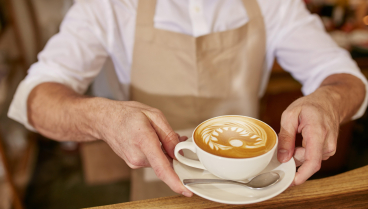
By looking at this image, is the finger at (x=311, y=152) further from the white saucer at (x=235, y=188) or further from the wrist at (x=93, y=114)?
the wrist at (x=93, y=114)

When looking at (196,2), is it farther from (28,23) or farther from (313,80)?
(28,23)

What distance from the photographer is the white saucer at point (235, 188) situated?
1.94ft

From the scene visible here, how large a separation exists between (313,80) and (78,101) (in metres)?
0.98

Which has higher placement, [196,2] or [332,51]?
[196,2]

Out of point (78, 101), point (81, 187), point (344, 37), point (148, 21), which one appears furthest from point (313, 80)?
point (81, 187)

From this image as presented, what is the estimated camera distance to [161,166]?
0.63 metres

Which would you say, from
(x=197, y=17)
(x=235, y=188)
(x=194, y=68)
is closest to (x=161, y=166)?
(x=235, y=188)

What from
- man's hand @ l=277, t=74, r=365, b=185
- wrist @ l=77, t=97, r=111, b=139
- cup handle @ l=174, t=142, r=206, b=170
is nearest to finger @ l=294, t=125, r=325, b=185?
man's hand @ l=277, t=74, r=365, b=185

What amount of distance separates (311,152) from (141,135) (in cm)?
42

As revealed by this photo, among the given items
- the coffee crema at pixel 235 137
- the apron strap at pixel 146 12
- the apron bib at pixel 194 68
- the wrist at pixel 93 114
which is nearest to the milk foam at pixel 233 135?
the coffee crema at pixel 235 137

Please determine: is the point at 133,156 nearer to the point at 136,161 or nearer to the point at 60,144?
the point at 136,161

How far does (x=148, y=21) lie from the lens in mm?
1154

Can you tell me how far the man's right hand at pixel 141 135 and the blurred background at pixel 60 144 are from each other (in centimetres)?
106

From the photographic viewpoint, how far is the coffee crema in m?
0.65
